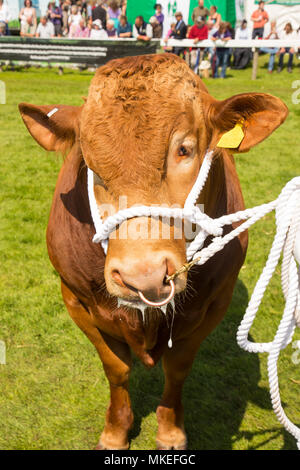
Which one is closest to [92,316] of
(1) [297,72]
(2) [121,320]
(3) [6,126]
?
(2) [121,320]

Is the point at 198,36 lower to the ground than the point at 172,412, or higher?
higher

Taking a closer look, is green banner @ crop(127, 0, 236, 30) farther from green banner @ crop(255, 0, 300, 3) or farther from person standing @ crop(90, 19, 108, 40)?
green banner @ crop(255, 0, 300, 3)

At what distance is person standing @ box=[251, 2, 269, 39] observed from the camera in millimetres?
14523

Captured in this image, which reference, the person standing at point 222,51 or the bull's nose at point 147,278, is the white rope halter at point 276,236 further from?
the person standing at point 222,51

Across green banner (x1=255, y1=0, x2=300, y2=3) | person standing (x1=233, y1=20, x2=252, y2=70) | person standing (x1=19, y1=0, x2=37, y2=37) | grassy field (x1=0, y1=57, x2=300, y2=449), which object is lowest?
grassy field (x1=0, y1=57, x2=300, y2=449)

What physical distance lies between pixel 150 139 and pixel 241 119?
42 cm

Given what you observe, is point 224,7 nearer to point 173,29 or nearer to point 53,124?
point 173,29

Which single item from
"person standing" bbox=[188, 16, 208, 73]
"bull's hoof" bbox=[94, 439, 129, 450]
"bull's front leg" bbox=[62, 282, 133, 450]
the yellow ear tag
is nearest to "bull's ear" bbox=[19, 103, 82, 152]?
the yellow ear tag

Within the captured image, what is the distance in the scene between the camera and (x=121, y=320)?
2.12m

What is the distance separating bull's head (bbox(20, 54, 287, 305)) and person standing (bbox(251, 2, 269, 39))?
47.3 ft

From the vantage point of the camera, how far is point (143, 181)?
1.51 meters

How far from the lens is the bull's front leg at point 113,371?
2.41 metres

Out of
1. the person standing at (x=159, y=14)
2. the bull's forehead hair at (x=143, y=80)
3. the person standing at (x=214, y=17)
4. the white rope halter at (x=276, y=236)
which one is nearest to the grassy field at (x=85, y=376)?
the white rope halter at (x=276, y=236)

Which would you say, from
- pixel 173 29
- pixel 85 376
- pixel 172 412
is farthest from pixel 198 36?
pixel 172 412
